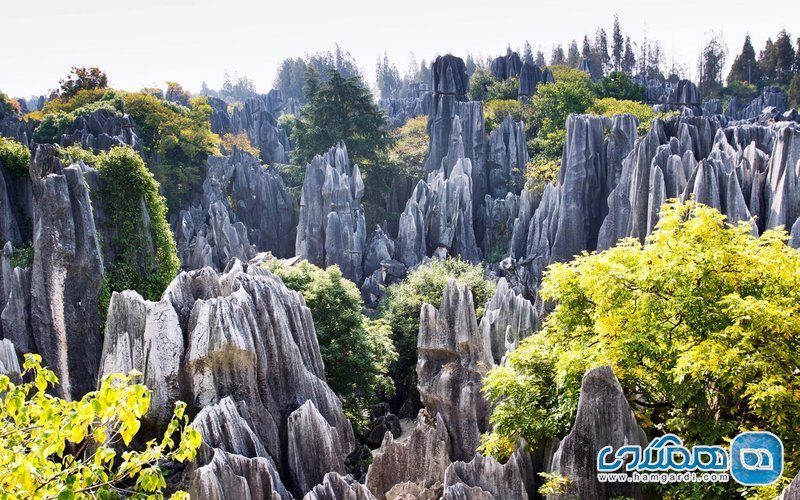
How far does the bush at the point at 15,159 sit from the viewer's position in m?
19.5

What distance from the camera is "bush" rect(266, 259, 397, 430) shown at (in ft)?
62.1

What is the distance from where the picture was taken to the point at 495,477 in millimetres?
9758

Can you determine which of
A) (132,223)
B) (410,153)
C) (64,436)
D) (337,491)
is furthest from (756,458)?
(410,153)

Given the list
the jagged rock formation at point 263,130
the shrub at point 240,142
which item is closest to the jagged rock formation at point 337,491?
the shrub at point 240,142

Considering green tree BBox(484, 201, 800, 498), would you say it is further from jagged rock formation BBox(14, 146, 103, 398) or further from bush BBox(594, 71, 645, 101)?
bush BBox(594, 71, 645, 101)

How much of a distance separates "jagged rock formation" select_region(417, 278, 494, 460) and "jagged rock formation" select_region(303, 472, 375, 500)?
492cm

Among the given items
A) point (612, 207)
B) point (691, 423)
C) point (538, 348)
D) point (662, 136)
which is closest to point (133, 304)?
point (538, 348)

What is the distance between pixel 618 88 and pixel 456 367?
42899mm

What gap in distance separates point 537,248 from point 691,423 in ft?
75.8

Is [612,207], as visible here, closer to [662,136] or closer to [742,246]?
[662,136]

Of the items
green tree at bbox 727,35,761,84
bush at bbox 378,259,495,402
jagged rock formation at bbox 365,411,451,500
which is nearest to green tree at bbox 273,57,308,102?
green tree at bbox 727,35,761,84

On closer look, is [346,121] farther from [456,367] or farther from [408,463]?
[408,463]

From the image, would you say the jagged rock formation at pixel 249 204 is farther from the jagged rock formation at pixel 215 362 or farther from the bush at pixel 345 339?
the jagged rock formation at pixel 215 362

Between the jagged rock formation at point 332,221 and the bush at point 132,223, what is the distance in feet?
47.2
